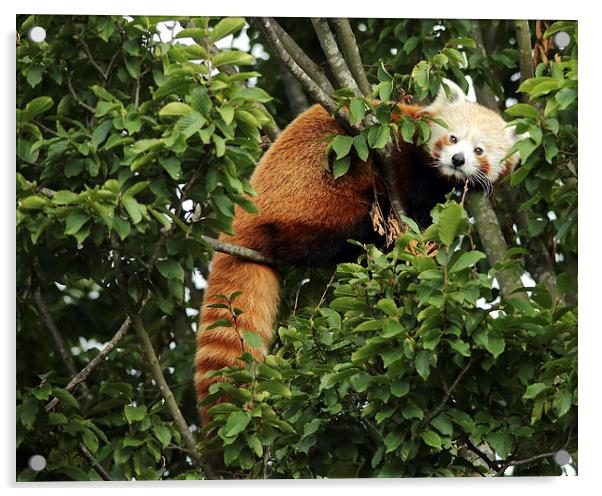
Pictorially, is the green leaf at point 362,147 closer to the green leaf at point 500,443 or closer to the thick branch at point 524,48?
the thick branch at point 524,48

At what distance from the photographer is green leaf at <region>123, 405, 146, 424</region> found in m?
4.09

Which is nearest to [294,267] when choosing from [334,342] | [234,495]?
[334,342]

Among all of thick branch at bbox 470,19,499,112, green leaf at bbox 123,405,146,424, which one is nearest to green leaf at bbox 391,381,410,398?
green leaf at bbox 123,405,146,424

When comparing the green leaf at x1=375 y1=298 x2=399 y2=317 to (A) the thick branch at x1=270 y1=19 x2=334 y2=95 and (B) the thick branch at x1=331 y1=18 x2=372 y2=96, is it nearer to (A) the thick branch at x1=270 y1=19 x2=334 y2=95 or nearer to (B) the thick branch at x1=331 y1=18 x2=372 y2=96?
(B) the thick branch at x1=331 y1=18 x2=372 y2=96

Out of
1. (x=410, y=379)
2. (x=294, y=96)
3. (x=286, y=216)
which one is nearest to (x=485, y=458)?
(x=410, y=379)

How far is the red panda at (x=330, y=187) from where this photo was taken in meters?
4.73

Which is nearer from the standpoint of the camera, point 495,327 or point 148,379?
point 495,327

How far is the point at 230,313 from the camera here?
14.8 feet

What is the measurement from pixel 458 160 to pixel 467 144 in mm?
117

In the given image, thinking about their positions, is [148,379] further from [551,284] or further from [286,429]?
[551,284]

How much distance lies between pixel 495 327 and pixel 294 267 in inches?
49.0
